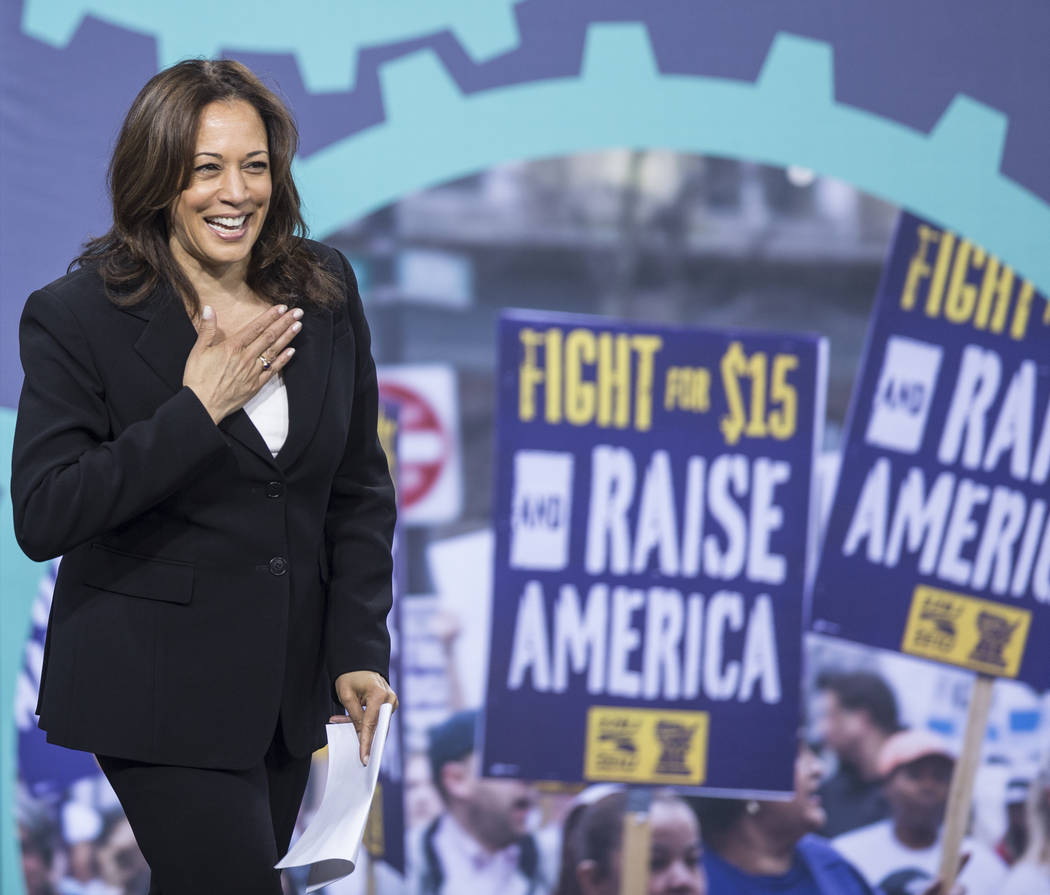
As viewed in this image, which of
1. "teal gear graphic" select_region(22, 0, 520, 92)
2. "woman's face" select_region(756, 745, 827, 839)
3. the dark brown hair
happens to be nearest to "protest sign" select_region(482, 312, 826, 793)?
"woman's face" select_region(756, 745, 827, 839)

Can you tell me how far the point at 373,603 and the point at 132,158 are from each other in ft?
1.90

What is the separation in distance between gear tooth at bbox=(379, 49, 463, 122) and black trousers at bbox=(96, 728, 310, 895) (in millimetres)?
1430

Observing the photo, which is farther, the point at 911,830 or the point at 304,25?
the point at 911,830

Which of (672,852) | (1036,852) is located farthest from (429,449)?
(1036,852)

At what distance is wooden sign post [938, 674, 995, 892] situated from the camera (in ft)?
8.41

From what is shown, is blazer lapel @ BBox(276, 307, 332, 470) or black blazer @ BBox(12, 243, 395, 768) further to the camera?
blazer lapel @ BBox(276, 307, 332, 470)

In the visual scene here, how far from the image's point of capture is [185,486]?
1325 millimetres

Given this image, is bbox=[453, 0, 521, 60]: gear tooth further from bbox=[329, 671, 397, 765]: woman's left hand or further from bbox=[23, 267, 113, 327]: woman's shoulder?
bbox=[329, 671, 397, 765]: woman's left hand

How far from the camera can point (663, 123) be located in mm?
2418

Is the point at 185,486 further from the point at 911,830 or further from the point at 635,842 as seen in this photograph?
the point at 911,830

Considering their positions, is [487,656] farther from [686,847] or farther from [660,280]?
[660,280]

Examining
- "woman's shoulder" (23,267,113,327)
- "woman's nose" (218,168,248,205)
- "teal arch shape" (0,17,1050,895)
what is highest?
"teal arch shape" (0,17,1050,895)

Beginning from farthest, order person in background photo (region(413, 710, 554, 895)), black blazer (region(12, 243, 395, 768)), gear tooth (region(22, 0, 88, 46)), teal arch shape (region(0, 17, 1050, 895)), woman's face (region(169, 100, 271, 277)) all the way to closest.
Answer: person in background photo (region(413, 710, 554, 895))
teal arch shape (region(0, 17, 1050, 895))
gear tooth (region(22, 0, 88, 46))
woman's face (region(169, 100, 271, 277))
black blazer (region(12, 243, 395, 768))

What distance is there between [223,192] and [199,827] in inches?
27.1
